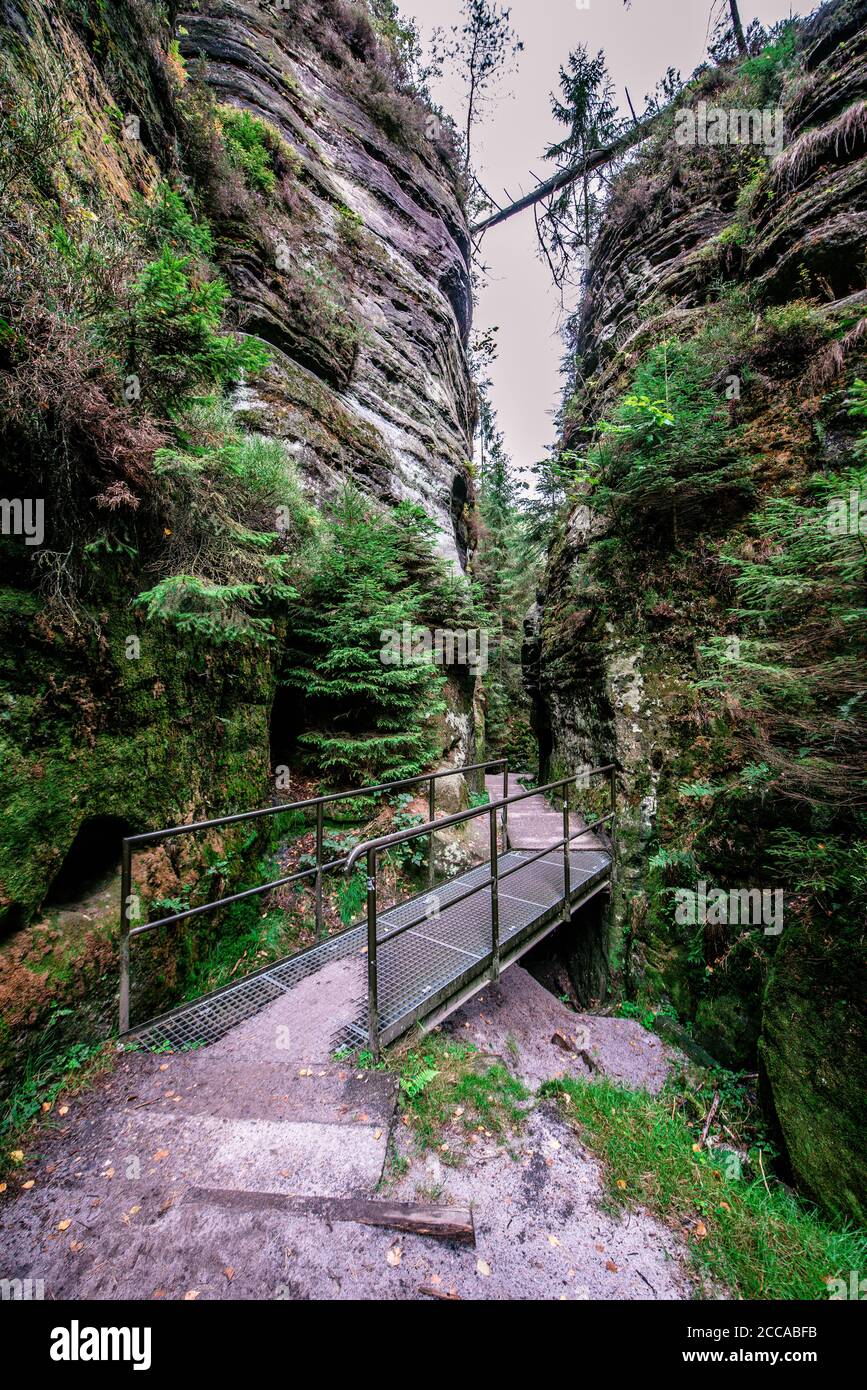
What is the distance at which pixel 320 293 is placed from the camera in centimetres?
880

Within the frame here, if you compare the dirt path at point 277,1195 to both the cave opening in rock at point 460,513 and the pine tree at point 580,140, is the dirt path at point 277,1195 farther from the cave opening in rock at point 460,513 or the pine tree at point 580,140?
the pine tree at point 580,140

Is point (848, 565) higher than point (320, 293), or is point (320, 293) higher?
point (320, 293)

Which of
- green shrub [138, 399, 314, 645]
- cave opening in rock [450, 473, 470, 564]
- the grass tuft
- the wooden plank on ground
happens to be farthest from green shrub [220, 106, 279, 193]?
the grass tuft

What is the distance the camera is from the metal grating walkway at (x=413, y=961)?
10.1 feet

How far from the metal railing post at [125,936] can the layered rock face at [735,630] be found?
14.1 ft

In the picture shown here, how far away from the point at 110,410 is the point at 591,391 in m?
9.97

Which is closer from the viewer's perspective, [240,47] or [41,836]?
[41,836]

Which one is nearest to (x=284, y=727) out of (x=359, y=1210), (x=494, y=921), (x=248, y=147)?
(x=494, y=921)

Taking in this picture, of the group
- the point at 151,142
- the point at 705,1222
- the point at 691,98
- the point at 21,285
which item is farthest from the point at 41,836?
the point at 691,98

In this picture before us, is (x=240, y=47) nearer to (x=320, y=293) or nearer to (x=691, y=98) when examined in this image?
(x=320, y=293)

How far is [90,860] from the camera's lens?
10.8ft

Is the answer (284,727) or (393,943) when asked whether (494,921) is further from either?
(284,727)

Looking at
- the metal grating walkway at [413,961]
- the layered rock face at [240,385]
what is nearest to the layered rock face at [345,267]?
the layered rock face at [240,385]

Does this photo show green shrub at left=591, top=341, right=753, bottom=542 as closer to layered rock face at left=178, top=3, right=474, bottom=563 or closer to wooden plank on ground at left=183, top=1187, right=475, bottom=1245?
layered rock face at left=178, top=3, right=474, bottom=563
